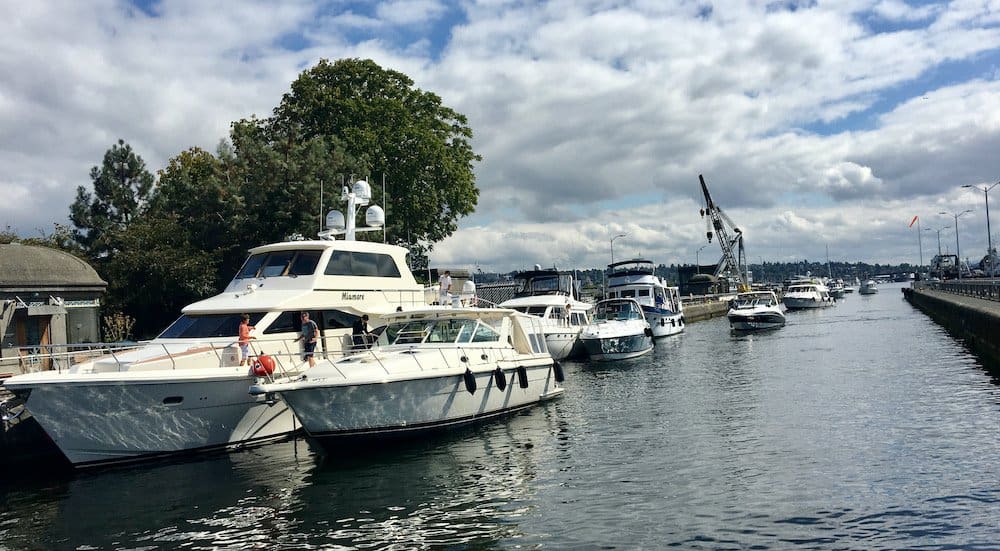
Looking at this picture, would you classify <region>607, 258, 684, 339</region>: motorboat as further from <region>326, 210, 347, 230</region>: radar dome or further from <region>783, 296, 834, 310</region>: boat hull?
<region>783, 296, 834, 310</region>: boat hull

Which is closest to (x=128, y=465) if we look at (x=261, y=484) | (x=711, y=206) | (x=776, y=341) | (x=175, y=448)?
(x=175, y=448)

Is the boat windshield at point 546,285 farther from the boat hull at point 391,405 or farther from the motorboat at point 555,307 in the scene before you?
the boat hull at point 391,405

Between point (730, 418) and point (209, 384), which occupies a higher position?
point (209, 384)

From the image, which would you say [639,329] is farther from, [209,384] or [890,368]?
[209,384]

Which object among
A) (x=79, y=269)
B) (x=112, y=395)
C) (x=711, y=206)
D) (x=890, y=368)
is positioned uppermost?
(x=711, y=206)

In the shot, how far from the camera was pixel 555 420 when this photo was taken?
19594 millimetres

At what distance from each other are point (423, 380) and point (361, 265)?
20.5 feet

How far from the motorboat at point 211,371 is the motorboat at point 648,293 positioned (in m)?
27.4

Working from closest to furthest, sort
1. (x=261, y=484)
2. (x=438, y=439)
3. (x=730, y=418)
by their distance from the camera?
(x=261, y=484) < (x=438, y=439) < (x=730, y=418)

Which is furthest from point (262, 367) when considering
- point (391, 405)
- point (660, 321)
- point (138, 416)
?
point (660, 321)

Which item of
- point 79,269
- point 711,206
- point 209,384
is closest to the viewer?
point 209,384

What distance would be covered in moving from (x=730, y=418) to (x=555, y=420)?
4.35m

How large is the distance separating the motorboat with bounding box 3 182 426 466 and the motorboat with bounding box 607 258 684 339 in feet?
90.0

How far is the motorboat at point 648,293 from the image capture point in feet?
150
